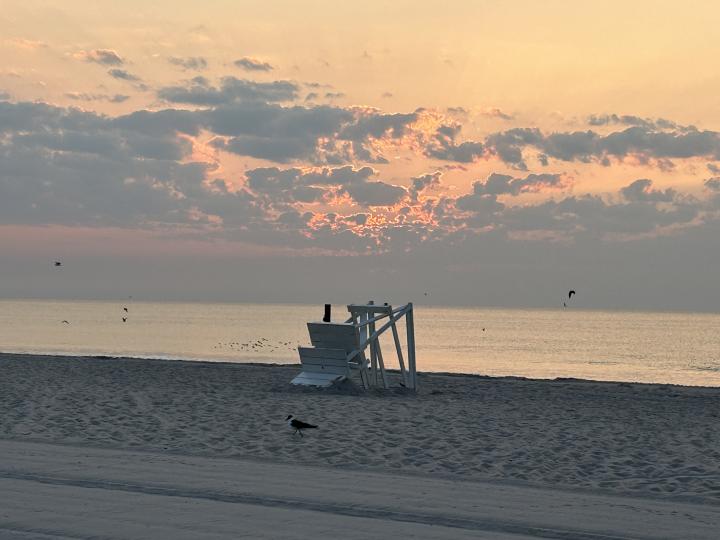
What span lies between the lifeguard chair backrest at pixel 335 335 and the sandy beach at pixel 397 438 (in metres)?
1.45

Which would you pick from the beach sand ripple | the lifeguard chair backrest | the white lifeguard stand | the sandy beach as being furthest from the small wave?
the lifeguard chair backrest

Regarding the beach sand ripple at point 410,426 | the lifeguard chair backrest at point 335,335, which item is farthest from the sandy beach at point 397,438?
the lifeguard chair backrest at point 335,335

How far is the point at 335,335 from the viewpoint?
26.2 meters

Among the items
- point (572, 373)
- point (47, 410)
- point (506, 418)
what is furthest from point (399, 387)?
point (572, 373)

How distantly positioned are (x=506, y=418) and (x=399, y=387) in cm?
762

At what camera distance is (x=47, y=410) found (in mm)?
19875

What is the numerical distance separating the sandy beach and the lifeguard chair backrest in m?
1.45

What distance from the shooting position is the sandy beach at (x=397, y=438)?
11828mm

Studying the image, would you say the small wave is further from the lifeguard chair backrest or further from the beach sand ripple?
the lifeguard chair backrest

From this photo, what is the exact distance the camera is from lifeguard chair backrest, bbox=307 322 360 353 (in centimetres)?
2591

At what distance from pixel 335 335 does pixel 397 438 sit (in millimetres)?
9475

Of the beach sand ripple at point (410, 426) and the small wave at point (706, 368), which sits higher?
the small wave at point (706, 368)

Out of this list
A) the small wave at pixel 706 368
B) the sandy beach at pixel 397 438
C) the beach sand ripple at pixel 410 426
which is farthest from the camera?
the small wave at pixel 706 368

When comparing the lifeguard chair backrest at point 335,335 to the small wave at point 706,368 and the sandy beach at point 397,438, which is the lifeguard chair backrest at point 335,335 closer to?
the sandy beach at point 397,438
